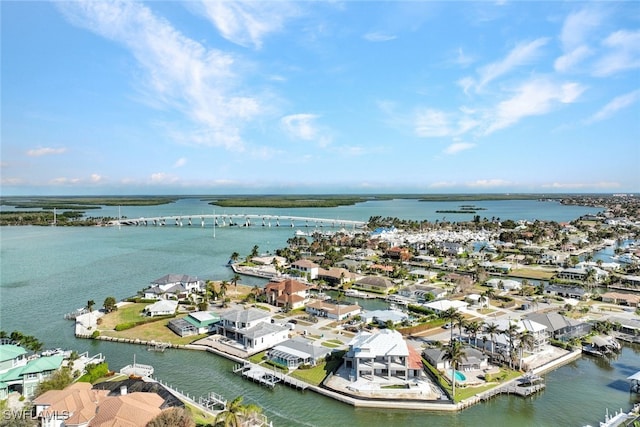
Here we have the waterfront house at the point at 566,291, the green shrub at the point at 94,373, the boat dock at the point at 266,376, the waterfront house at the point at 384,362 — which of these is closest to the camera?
the green shrub at the point at 94,373

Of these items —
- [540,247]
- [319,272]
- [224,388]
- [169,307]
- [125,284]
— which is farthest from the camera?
[540,247]

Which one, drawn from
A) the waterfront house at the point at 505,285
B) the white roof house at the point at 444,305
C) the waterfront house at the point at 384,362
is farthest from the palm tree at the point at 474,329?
the waterfront house at the point at 505,285

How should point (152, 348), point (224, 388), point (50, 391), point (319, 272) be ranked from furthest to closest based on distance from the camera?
1. point (319, 272)
2. point (152, 348)
3. point (224, 388)
4. point (50, 391)

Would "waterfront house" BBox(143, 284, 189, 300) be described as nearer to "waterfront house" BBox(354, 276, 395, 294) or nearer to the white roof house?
"waterfront house" BBox(354, 276, 395, 294)

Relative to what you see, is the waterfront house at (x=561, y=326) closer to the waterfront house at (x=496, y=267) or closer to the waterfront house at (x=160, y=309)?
the waterfront house at (x=496, y=267)

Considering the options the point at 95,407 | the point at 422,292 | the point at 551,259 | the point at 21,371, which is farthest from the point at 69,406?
the point at 551,259

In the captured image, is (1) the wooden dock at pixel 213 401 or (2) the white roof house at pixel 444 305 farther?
(2) the white roof house at pixel 444 305

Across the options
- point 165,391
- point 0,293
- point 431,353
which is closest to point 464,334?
point 431,353

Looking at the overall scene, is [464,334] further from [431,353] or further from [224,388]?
[224,388]
